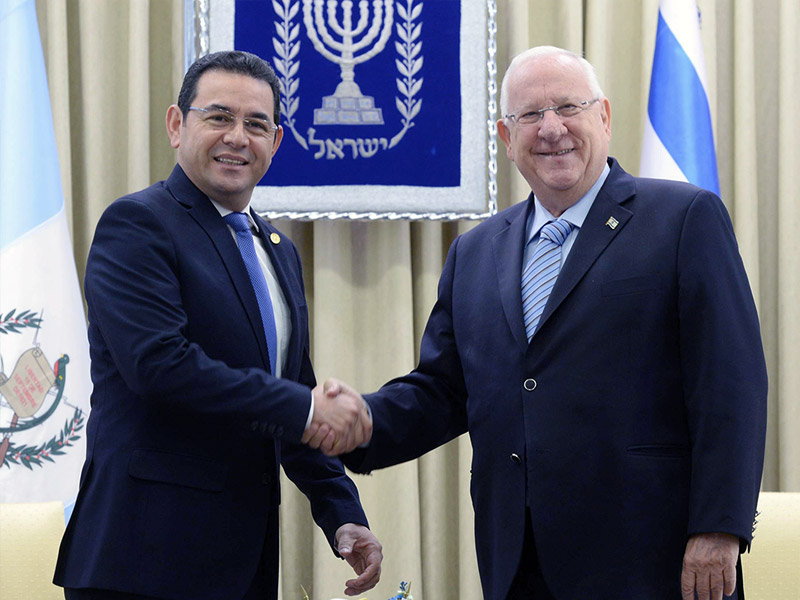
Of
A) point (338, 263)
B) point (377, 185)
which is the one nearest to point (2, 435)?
point (338, 263)

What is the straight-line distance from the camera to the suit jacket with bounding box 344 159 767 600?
195cm

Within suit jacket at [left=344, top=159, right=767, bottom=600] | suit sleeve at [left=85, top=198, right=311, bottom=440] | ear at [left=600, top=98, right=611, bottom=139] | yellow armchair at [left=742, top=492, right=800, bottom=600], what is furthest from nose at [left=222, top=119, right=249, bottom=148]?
yellow armchair at [left=742, top=492, right=800, bottom=600]

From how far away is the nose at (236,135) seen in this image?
2.27m

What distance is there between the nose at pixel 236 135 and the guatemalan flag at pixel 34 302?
1.48m

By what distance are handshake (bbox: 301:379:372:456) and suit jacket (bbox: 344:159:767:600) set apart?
336mm

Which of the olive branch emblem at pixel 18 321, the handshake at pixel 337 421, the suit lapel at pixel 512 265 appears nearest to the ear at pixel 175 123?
the handshake at pixel 337 421

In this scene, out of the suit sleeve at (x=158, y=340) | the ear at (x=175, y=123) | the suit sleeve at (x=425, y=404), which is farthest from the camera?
the suit sleeve at (x=425, y=404)

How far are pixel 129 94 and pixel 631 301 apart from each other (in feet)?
8.58

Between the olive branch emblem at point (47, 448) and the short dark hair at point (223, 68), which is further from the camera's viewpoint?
the olive branch emblem at point (47, 448)

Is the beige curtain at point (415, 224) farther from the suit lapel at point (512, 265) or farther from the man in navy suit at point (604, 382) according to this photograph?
the man in navy suit at point (604, 382)

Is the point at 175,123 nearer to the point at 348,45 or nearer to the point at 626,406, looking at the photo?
the point at 626,406

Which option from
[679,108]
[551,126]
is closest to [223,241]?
[551,126]

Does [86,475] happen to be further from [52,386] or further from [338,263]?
[338,263]

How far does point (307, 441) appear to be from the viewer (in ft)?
7.49
